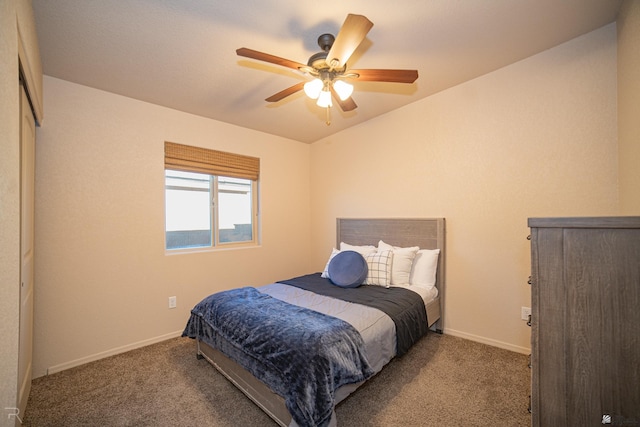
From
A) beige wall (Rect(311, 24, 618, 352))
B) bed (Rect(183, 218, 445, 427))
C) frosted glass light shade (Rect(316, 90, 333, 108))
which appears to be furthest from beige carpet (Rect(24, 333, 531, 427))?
A: frosted glass light shade (Rect(316, 90, 333, 108))

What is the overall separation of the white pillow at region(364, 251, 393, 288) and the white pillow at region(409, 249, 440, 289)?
29cm

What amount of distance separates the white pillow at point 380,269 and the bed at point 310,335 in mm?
86

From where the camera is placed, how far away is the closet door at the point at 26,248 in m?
1.66

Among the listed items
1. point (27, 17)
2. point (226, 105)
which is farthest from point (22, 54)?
point (226, 105)

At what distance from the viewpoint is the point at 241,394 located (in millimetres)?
1927

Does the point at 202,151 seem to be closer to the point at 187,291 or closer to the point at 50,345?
the point at 187,291

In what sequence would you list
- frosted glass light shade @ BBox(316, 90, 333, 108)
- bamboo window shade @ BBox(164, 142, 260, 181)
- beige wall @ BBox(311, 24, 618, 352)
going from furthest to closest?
1. bamboo window shade @ BBox(164, 142, 260, 181)
2. beige wall @ BBox(311, 24, 618, 352)
3. frosted glass light shade @ BBox(316, 90, 333, 108)

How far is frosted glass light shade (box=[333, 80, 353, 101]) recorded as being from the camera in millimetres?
1777

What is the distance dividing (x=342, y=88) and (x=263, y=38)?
27.3 inches

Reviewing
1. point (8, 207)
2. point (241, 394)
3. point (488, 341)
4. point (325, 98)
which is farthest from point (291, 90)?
point (488, 341)

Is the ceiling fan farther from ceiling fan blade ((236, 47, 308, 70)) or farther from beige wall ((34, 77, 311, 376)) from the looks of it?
beige wall ((34, 77, 311, 376))

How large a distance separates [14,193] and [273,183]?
2.86 meters

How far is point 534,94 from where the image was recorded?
2.27m

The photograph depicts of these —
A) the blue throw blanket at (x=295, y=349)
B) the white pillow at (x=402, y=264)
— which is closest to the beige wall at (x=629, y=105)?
the white pillow at (x=402, y=264)
